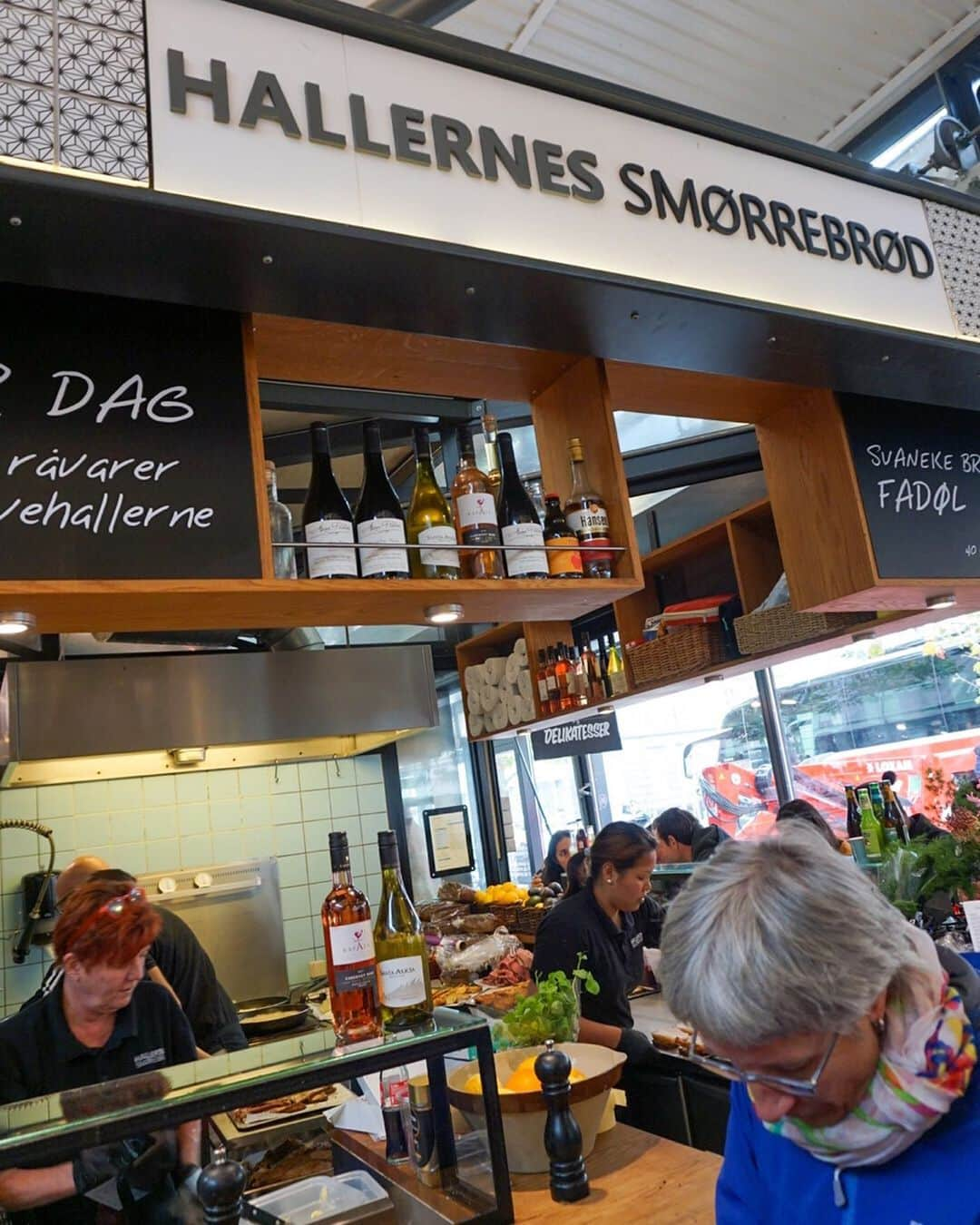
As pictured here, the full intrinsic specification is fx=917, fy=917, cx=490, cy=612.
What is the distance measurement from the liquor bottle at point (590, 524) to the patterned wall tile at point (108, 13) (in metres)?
1.06

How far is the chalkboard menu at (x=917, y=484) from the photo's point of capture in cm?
223

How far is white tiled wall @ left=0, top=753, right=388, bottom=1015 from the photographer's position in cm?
547

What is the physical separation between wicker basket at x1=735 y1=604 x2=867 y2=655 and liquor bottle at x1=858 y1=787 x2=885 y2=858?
84 cm

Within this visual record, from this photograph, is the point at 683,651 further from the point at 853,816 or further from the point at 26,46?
the point at 26,46

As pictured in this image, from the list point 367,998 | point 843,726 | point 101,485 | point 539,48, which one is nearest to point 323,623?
point 101,485

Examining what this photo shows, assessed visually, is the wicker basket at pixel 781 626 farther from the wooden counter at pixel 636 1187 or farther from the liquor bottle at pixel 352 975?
the liquor bottle at pixel 352 975

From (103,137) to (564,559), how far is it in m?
1.04

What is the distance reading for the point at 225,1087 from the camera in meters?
1.27

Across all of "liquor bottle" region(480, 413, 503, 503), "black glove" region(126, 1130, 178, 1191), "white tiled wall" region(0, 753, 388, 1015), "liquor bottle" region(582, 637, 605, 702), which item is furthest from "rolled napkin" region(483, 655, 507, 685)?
"black glove" region(126, 1130, 178, 1191)

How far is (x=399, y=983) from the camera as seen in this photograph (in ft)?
5.49

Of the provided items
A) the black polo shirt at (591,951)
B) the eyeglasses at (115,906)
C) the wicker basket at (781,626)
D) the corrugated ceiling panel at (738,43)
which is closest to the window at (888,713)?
the wicker basket at (781,626)

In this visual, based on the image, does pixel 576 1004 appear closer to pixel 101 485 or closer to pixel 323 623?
pixel 323 623

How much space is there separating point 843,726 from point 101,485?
173 inches

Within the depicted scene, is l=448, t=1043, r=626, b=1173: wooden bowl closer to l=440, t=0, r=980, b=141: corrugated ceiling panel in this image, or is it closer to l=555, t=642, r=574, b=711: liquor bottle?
l=440, t=0, r=980, b=141: corrugated ceiling panel
